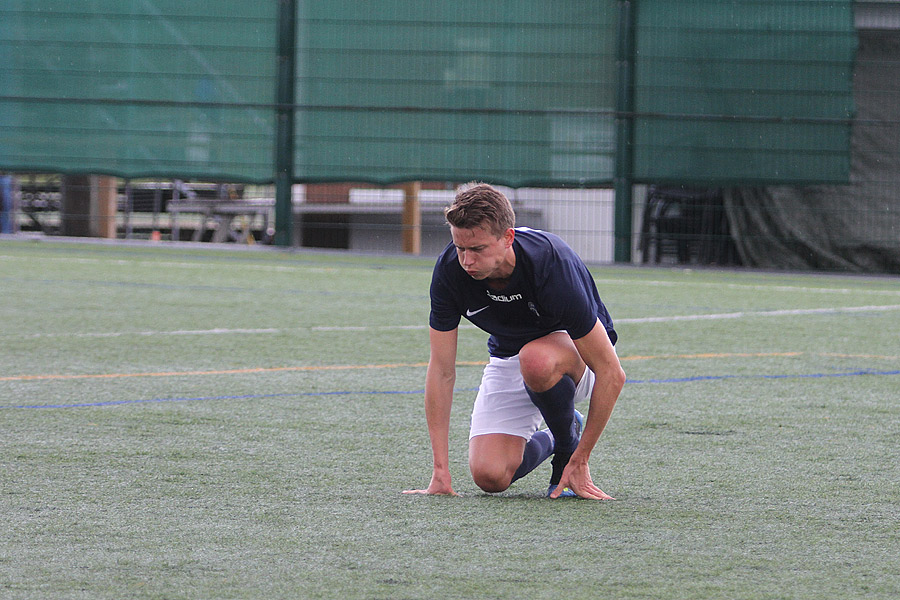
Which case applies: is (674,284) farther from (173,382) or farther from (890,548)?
(890,548)

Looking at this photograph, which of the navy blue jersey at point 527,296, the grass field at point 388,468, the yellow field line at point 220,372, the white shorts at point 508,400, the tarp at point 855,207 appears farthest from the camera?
the tarp at point 855,207

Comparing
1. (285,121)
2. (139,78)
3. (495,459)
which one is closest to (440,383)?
(495,459)

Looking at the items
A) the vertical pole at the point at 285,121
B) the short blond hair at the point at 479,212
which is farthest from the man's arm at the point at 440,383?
the vertical pole at the point at 285,121

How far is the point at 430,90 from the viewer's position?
1464 centimetres

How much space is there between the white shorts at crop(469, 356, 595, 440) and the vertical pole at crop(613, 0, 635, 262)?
10.4 m

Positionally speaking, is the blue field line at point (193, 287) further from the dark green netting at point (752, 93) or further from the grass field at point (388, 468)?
the dark green netting at point (752, 93)

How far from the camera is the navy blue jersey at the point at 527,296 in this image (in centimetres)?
352

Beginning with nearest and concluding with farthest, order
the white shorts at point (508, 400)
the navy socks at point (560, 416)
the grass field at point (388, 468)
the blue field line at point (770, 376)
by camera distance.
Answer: the grass field at point (388, 468)
the navy socks at point (560, 416)
the white shorts at point (508, 400)
the blue field line at point (770, 376)

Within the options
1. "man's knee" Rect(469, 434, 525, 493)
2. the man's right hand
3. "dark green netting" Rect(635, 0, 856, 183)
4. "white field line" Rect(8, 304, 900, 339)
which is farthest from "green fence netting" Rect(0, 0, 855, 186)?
the man's right hand

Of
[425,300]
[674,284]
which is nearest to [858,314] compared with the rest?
[674,284]

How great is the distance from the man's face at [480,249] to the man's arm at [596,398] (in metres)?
0.36

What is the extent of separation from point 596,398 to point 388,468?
779 millimetres

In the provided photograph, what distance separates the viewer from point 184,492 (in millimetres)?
3594

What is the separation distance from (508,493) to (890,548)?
3.74 ft
